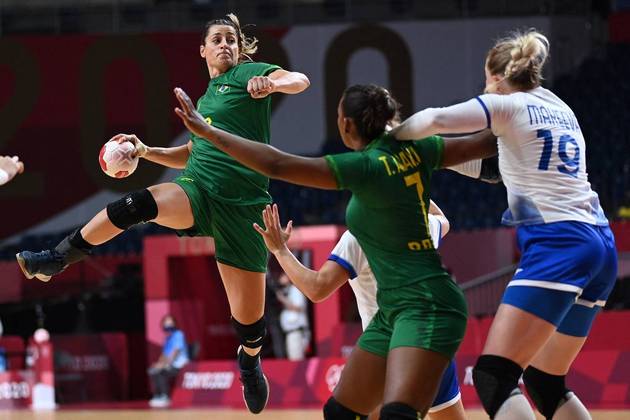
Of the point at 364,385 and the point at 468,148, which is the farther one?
the point at 468,148

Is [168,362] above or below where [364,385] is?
below

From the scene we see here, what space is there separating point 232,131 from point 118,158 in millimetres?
698

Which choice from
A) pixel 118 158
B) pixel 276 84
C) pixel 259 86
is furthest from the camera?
pixel 118 158

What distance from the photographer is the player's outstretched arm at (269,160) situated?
14.7 feet

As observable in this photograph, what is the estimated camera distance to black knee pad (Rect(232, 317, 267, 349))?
7062 mm

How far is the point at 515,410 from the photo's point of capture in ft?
15.4

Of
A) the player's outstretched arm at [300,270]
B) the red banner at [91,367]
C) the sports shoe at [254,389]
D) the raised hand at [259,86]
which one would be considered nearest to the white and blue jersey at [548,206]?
the player's outstretched arm at [300,270]

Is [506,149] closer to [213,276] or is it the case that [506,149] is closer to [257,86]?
[257,86]

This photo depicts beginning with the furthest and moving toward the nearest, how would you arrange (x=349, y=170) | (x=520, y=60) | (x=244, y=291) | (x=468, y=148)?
1. (x=244, y=291)
2. (x=520, y=60)
3. (x=468, y=148)
4. (x=349, y=170)

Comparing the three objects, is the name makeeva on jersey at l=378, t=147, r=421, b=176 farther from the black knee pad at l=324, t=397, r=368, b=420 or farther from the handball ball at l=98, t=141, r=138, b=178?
the handball ball at l=98, t=141, r=138, b=178

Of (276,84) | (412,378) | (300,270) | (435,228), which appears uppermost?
(276,84)

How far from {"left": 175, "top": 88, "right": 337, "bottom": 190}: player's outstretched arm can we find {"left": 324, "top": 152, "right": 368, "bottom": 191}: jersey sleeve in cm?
2

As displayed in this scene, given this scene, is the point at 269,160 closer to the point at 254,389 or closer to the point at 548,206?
the point at 548,206

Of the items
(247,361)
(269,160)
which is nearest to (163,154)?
(247,361)
